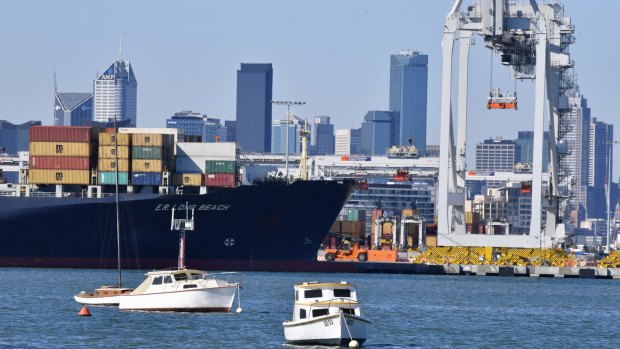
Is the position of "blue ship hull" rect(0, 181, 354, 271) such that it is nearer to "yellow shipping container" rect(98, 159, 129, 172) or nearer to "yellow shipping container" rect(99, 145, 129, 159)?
"yellow shipping container" rect(98, 159, 129, 172)

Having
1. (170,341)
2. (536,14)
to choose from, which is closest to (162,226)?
(536,14)

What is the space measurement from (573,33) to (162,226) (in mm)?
31147

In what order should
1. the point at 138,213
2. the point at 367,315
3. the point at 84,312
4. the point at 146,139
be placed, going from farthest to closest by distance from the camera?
the point at 146,139 < the point at 138,213 < the point at 367,315 < the point at 84,312

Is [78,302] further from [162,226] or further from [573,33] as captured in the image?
[573,33]

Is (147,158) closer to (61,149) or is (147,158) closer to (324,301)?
(61,149)

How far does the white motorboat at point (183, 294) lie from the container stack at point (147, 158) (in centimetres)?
3143

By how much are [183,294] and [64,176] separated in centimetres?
3272

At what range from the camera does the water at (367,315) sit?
55.4 meters

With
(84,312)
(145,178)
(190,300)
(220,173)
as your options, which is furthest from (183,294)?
(220,173)

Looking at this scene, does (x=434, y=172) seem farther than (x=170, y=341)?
Yes

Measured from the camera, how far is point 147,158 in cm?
9556

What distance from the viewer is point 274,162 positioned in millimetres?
142500

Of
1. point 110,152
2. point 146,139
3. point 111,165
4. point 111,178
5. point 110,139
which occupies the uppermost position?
point 146,139

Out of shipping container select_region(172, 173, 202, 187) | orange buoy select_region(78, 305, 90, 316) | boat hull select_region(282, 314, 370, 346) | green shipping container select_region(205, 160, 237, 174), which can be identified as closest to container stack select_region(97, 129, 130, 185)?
shipping container select_region(172, 173, 202, 187)
